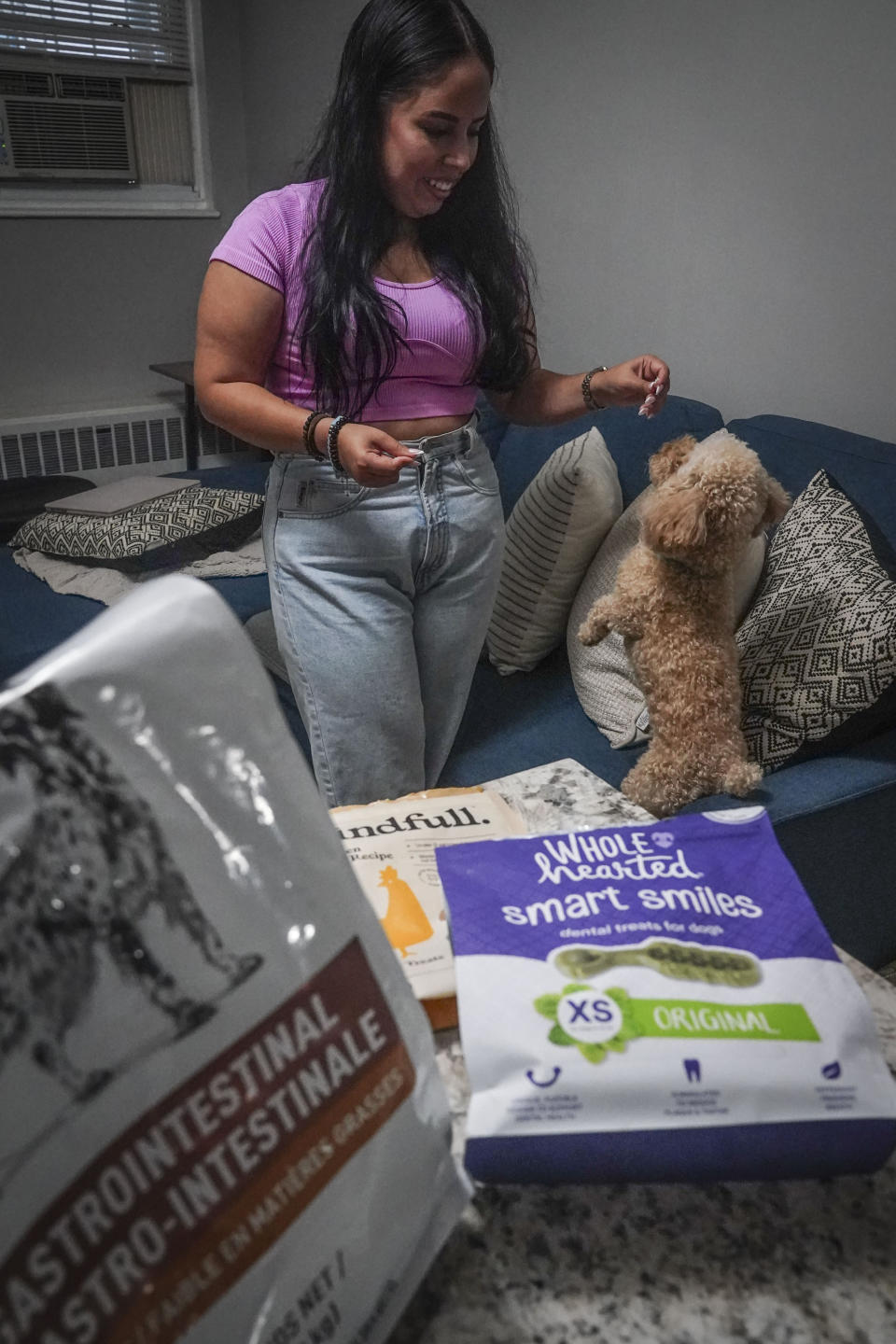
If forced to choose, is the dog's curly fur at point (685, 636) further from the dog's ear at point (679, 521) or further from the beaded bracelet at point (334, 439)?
the beaded bracelet at point (334, 439)

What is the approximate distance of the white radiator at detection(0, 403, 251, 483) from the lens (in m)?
3.82

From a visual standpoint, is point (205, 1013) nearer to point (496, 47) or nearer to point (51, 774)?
point (51, 774)

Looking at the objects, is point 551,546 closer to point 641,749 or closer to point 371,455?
point 641,749

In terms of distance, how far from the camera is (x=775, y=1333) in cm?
39

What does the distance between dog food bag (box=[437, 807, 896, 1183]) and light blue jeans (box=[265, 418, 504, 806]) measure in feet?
2.51

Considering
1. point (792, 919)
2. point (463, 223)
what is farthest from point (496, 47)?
point (792, 919)

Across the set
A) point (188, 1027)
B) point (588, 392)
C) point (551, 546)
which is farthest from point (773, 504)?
point (188, 1027)

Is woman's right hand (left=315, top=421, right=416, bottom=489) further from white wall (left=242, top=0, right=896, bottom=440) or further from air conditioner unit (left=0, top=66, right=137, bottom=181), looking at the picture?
air conditioner unit (left=0, top=66, right=137, bottom=181)

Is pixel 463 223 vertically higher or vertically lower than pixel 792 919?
higher

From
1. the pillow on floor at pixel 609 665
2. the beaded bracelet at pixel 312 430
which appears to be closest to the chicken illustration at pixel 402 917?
the beaded bracelet at pixel 312 430

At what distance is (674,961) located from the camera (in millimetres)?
464

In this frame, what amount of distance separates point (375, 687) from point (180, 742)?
3.09 ft

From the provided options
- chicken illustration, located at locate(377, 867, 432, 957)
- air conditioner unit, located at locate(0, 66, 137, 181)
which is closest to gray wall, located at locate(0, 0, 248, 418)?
air conditioner unit, located at locate(0, 66, 137, 181)

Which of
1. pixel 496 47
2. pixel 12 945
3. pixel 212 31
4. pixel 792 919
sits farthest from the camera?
pixel 212 31
